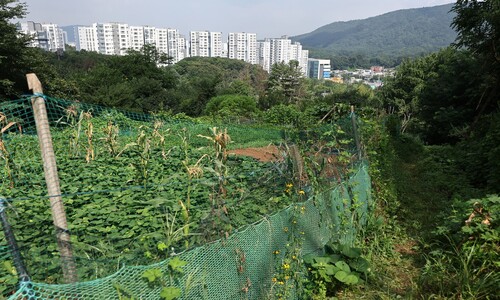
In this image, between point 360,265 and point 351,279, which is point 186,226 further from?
point 360,265

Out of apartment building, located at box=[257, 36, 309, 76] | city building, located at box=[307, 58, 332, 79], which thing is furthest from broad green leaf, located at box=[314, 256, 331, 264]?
city building, located at box=[307, 58, 332, 79]

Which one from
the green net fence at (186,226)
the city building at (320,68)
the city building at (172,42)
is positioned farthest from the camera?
the city building at (320,68)

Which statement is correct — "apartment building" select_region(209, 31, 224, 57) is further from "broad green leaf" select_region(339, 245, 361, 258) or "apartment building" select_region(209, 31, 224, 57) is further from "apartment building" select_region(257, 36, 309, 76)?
"broad green leaf" select_region(339, 245, 361, 258)

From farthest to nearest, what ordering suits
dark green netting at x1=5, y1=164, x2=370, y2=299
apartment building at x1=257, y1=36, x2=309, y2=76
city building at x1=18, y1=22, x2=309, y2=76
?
apartment building at x1=257, y1=36, x2=309, y2=76 < city building at x1=18, y1=22, x2=309, y2=76 < dark green netting at x1=5, y1=164, x2=370, y2=299

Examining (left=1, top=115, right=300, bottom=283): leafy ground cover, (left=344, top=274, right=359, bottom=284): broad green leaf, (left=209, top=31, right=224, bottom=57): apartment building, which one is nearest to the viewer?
(left=1, top=115, right=300, bottom=283): leafy ground cover

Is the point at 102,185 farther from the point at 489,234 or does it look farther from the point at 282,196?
the point at 489,234

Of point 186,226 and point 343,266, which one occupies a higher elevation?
point 186,226

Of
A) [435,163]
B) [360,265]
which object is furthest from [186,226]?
[435,163]

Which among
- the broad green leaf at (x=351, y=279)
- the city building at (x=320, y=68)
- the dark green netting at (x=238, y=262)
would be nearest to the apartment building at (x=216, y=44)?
the city building at (x=320, y=68)

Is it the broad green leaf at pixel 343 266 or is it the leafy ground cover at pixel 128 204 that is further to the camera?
the broad green leaf at pixel 343 266

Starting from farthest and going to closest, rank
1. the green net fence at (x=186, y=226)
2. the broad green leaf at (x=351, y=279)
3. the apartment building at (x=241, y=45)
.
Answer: the apartment building at (x=241, y=45), the broad green leaf at (x=351, y=279), the green net fence at (x=186, y=226)

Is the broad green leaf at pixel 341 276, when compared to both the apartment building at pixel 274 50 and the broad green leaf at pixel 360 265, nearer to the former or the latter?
the broad green leaf at pixel 360 265

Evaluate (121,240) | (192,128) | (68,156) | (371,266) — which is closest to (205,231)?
(121,240)

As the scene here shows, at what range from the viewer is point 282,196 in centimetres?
272
